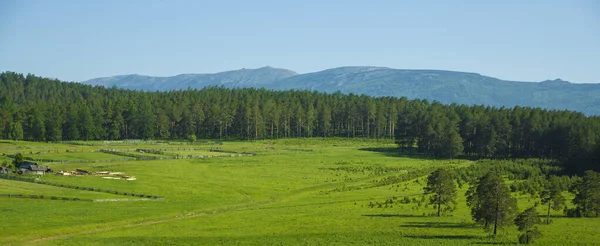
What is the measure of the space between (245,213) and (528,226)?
31.0m

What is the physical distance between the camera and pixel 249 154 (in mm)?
141750

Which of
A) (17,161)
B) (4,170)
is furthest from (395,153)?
(4,170)

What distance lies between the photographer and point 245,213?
6500 cm

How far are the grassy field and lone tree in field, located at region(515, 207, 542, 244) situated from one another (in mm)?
1021

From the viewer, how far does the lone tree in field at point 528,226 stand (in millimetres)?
50219

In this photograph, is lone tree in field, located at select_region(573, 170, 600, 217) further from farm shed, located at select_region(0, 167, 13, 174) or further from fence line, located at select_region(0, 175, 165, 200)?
farm shed, located at select_region(0, 167, 13, 174)

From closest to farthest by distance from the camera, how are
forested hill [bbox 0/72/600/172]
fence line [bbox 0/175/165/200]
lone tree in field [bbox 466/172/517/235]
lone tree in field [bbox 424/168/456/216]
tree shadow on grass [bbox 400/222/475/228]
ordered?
lone tree in field [bbox 466/172/517/235], tree shadow on grass [bbox 400/222/475/228], lone tree in field [bbox 424/168/456/216], fence line [bbox 0/175/165/200], forested hill [bbox 0/72/600/172]

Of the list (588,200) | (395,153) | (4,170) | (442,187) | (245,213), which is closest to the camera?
(245,213)

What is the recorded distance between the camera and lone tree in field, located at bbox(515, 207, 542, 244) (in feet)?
165

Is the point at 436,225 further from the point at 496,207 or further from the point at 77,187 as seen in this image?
the point at 77,187

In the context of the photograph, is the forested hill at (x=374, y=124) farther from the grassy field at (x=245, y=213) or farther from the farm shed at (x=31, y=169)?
the farm shed at (x=31, y=169)

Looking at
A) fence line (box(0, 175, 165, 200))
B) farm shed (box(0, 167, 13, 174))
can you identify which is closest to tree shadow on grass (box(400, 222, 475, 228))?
fence line (box(0, 175, 165, 200))

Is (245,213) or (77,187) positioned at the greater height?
(77,187)

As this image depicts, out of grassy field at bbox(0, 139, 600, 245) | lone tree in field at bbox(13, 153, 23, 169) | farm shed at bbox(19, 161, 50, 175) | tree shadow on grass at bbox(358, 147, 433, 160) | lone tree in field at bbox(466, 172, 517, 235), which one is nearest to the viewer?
grassy field at bbox(0, 139, 600, 245)
